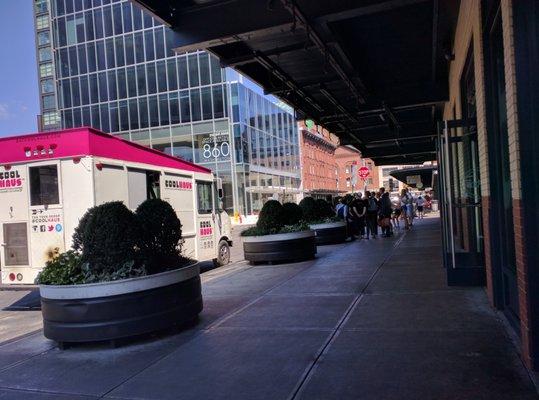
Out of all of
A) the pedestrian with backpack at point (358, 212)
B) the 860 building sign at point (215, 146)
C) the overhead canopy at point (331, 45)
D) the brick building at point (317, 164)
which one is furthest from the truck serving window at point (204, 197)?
the brick building at point (317, 164)

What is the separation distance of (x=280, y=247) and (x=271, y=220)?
777 mm

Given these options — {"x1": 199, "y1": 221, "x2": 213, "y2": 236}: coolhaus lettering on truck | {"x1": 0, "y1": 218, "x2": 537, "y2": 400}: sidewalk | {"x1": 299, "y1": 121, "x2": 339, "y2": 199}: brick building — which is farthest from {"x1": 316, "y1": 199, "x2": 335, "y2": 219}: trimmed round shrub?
{"x1": 299, "y1": 121, "x2": 339, "y2": 199}: brick building

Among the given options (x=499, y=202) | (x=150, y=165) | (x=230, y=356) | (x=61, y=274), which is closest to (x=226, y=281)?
(x=150, y=165)

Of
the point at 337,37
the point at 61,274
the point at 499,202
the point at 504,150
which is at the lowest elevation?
the point at 61,274

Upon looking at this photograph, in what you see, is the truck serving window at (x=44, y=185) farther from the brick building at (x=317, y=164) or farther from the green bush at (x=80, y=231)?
the brick building at (x=317, y=164)

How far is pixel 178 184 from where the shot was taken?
12.4 m

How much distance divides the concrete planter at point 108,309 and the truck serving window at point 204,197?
7.27 meters

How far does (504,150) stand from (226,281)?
6.20 metres

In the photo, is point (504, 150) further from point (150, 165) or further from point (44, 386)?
point (150, 165)

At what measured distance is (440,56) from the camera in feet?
35.6

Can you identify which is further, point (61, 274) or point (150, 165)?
point (150, 165)

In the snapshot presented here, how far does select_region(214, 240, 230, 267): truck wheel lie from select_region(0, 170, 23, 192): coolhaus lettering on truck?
5631mm

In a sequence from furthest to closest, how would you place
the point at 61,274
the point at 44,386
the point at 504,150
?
the point at 61,274, the point at 504,150, the point at 44,386

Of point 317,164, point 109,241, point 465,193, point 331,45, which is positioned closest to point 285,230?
point 331,45
